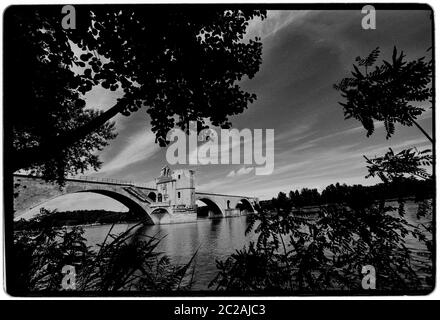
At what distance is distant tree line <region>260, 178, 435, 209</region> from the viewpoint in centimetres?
198

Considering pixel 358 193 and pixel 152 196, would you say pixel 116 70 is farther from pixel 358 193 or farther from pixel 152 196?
pixel 152 196

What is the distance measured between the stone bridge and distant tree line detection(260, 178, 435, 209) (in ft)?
1.09

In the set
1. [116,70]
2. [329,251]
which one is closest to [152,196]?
[116,70]

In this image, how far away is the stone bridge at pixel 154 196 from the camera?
8.71 feet

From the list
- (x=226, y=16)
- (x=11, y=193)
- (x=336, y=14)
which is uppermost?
(x=226, y=16)

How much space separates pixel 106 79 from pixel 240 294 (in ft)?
7.58

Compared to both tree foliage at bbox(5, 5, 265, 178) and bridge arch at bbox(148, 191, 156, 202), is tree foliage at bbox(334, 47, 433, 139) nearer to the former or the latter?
tree foliage at bbox(5, 5, 265, 178)

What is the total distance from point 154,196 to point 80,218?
13618 millimetres

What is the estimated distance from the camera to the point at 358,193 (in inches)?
84.2

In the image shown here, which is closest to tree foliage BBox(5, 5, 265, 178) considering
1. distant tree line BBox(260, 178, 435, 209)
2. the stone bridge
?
the stone bridge

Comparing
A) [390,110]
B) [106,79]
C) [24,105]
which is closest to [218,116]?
[106,79]

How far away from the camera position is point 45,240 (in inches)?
85.5
